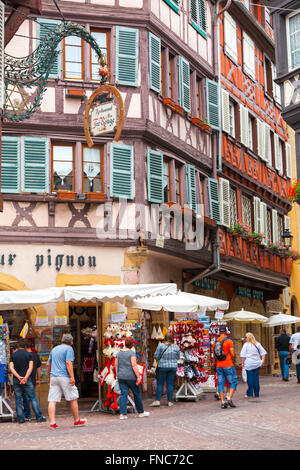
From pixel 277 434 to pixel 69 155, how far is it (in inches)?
374

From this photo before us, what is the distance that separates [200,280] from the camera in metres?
22.6

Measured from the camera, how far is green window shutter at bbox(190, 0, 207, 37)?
71.1 ft

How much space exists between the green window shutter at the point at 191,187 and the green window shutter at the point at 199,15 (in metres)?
4.36

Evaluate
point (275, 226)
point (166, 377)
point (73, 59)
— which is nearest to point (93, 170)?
point (73, 59)

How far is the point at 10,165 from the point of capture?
1725cm

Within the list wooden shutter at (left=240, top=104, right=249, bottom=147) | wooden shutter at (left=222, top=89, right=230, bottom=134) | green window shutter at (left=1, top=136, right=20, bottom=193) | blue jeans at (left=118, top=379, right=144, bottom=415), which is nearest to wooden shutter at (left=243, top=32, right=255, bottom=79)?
wooden shutter at (left=240, top=104, right=249, bottom=147)

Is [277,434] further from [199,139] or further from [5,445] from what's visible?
[199,139]

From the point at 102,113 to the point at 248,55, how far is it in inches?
565

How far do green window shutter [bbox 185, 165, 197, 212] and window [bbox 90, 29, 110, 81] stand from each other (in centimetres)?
376

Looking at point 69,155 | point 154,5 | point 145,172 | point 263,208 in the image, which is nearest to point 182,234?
point 145,172

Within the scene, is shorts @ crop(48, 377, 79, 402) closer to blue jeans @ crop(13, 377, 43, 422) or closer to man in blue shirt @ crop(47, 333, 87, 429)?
man in blue shirt @ crop(47, 333, 87, 429)

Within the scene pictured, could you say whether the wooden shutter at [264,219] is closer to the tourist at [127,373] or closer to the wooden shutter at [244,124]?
the wooden shutter at [244,124]

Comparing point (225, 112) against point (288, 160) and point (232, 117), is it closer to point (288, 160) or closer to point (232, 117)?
point (232, 117)
